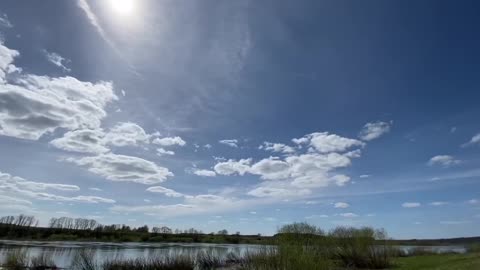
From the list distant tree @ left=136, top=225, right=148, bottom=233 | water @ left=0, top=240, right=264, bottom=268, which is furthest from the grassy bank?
distant tree @ left=136, top=225, right=148, bottom=233

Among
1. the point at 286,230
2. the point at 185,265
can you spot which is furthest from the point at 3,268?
the point at 286,230

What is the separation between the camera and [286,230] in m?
26.1

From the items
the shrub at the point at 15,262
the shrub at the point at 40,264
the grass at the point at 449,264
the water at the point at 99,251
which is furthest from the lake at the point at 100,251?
the grass at the point at 449,264

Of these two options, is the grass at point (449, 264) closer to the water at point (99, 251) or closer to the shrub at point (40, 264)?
the water at point (99, 251)

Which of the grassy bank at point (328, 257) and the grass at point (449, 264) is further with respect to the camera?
the grassy bank at point (328, 257)

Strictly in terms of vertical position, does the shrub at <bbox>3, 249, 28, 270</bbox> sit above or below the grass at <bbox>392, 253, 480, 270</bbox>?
below

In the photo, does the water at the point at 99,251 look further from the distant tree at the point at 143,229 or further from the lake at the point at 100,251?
the distant tree at the point at 143,229

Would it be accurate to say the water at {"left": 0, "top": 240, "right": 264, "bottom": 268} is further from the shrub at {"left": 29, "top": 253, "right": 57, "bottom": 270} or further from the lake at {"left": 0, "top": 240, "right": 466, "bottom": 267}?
the shrub at {"left": 29, "top": 253, "right": 57, "bottom": 270}

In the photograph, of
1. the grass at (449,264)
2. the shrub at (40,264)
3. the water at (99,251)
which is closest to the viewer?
the grass at (449,264)

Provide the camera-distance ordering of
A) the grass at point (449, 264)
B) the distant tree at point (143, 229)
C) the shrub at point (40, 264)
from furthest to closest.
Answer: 1. the distant tree at point (143, 229)
2. the shrub at point (40, 264)
3. the grass at point (449, 264)

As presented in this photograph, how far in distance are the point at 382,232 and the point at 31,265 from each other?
29411 millimetres

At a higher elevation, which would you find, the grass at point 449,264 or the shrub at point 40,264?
the grass at point 449,264

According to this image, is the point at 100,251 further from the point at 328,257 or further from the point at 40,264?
the point at 328,257

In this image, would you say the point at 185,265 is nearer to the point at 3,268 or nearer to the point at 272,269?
the point at 3,268
